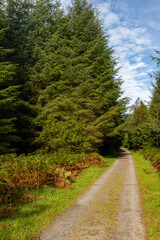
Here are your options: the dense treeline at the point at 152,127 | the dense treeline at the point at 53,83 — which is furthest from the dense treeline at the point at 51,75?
the dense treeline at the point at 152,127

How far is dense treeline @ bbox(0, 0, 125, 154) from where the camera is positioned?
19.6 metres

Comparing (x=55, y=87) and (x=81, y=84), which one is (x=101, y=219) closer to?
(x=81, y=84)

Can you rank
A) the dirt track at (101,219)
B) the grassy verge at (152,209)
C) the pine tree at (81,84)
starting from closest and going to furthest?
the dirt track at (101,219) → the grassy verge at (152,209) → the pine tree at (81,84)

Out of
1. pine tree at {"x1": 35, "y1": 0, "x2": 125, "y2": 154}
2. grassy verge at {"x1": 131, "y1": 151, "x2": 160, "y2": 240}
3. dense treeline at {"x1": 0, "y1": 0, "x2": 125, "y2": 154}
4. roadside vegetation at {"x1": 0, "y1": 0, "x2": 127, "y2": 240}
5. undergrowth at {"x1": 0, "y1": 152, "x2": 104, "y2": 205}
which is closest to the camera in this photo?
grassy verge at {"x1": 131, "y1": 151, "x2": 160, "y2": 240}

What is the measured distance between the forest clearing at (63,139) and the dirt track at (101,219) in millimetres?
28

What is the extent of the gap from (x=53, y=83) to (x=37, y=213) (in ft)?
59.1

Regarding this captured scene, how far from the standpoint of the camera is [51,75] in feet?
72.3

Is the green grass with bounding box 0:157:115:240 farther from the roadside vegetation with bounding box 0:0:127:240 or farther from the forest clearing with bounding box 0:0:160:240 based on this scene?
the roadside vegetation with bounding box 0:0:127:240

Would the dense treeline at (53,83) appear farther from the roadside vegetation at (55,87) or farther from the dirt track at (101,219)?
the dirt track at (101,219)

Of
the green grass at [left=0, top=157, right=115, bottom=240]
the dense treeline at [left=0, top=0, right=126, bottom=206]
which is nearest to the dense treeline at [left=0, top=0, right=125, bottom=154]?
the dense treeline at [left=0, top=0, right=126, bottom=206]

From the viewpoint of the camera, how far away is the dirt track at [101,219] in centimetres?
428

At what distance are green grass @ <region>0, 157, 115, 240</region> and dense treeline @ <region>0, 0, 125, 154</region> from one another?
9.41 m

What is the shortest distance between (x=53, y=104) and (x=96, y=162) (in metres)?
8.54

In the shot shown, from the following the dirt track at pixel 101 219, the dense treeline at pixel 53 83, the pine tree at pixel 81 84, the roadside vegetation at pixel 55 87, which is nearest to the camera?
the dirt track at pixel 101 219
